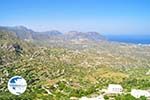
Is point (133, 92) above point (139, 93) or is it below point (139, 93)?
below

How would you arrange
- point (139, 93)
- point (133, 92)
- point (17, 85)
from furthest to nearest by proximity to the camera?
point (133, 92), point (139, 93), point (17, 85)

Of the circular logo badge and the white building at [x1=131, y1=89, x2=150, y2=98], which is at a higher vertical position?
the circular logo badge

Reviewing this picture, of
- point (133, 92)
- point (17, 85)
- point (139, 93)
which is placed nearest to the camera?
point (17, 85)

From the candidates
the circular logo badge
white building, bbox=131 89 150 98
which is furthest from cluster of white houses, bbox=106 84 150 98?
the circular logo badge

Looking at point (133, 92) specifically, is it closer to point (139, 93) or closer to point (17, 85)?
point (139, 93)

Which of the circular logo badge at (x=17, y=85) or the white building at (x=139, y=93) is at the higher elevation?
the circular logo badge at (x=17, y=85)

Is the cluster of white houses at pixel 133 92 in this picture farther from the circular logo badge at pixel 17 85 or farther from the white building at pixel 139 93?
the circular logo badge at pixel 17 85

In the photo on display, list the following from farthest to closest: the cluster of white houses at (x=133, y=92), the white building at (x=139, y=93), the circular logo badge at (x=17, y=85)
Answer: the cluster of white houses at (x=133, y=92) < the white building at (x=139, y=93) < the circular logo badge at (x=17, y=85)

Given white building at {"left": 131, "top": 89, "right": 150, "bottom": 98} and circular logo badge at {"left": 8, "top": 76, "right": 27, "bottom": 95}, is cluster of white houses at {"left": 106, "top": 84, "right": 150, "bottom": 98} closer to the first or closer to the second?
white building at {"left": 131, "top": 89, "right": 150, "bottom": 98}

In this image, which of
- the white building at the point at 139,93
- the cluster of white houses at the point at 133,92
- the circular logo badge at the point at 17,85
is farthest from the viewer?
the cluster of white houses at the point at 133,92

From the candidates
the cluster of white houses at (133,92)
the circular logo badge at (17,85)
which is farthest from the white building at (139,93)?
the circular logo badge at (17,85)

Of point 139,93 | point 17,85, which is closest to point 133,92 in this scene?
point 139,93

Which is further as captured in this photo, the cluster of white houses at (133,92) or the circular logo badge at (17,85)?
the cluster of white houses at (133,92)
